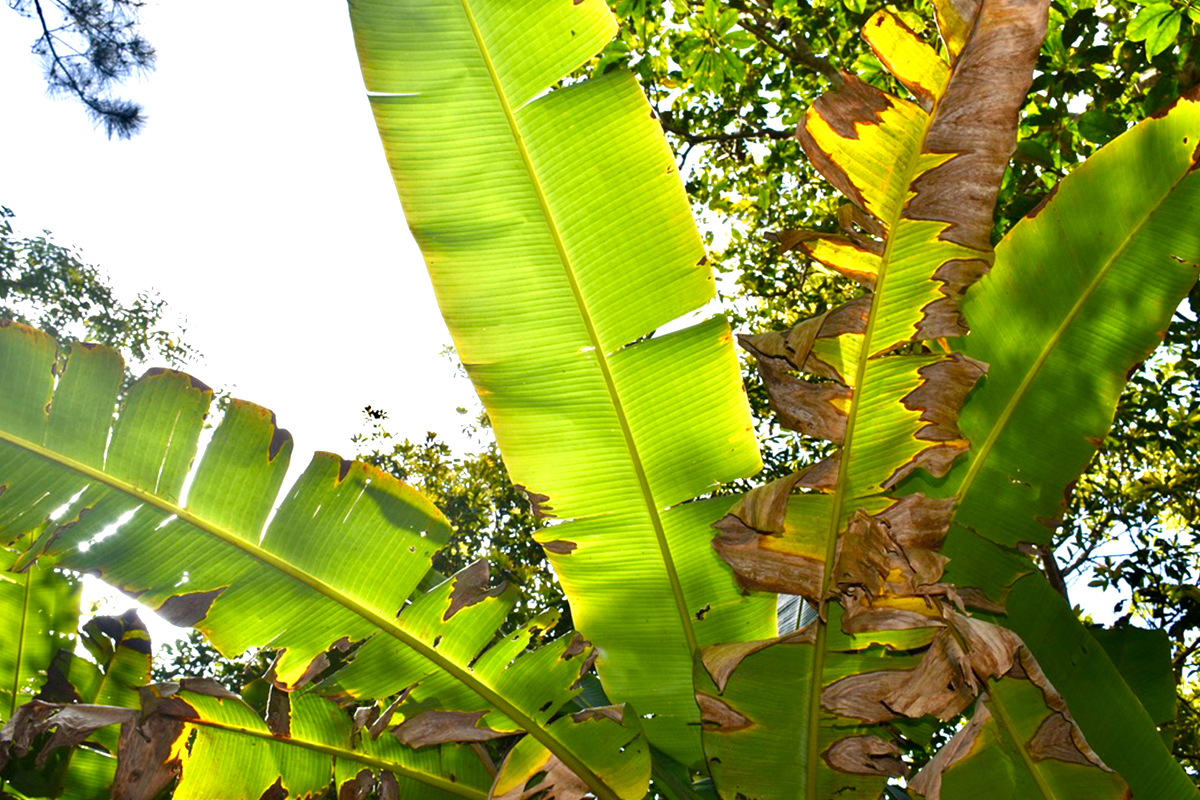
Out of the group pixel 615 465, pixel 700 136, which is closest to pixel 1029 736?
pixel 615 465

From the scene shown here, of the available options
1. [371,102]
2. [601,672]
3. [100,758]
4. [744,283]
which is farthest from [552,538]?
[744,283]

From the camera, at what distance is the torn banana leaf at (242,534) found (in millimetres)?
1817

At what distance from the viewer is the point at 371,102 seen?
183 cm

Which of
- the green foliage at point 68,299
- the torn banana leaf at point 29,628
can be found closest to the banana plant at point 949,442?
the torn banana leaf at point 29,628

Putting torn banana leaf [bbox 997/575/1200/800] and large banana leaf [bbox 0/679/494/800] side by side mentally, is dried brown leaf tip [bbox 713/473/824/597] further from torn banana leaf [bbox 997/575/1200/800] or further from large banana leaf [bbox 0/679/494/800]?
large banana leaf [bbox 0/679/494/800]

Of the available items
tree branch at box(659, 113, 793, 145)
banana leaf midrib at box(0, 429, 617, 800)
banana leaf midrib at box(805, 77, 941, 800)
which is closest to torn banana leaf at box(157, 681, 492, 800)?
banana leaf midrib at box(0, 429, 617, 800)

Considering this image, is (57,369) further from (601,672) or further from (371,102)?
(601,672)

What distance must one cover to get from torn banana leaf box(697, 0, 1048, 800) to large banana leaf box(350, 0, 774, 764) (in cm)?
22

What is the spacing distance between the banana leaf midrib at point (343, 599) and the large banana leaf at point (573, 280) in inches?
11.6

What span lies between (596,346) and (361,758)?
103 centimetres

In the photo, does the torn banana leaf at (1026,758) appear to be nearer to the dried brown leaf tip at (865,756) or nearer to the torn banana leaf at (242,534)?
the dried brown leaf tip at (865,756)

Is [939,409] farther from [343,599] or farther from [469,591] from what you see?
[343,599]

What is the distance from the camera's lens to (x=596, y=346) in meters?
1.87

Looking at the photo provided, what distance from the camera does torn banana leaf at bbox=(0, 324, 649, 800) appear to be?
5.96 feet
